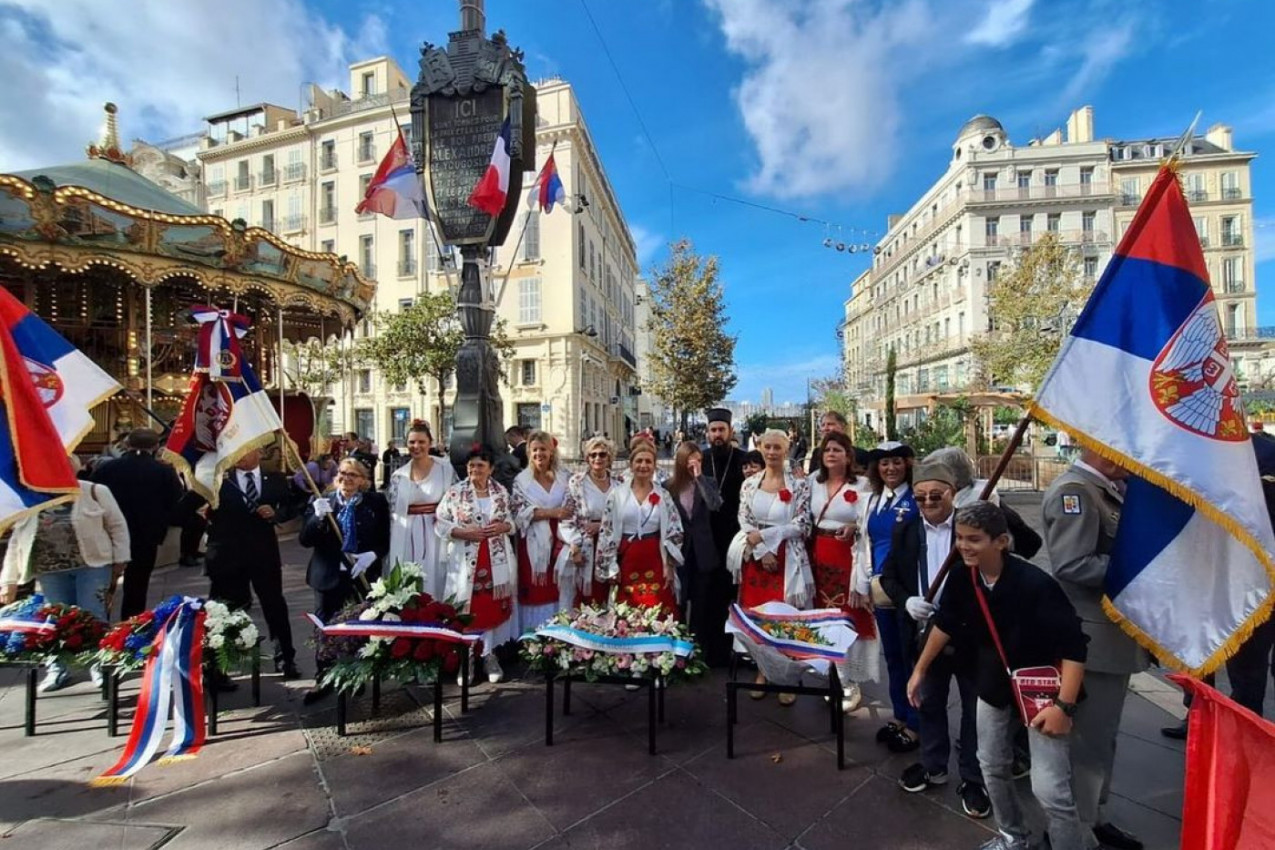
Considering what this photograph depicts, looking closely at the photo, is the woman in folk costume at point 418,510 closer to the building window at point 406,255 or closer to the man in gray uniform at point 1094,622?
the man in gray uniform at point 1094,622

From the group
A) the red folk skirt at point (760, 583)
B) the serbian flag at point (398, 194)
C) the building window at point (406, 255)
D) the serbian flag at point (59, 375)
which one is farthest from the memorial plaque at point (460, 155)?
the building window at point (406, 255)

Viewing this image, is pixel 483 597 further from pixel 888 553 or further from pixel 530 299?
pixel 530 299

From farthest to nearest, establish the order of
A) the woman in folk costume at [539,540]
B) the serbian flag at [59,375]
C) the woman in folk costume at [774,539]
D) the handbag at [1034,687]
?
the woman in folk costume at [539,540] < the woman in folk costume at [774,539] < the serbian flag at [59,375] < the handbag at [1034,687]

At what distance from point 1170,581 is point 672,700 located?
2818 mm

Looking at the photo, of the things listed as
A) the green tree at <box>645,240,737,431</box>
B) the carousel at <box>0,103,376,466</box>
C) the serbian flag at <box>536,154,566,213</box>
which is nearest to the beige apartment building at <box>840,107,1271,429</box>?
the green tree at <box>645,240,737,431</box>

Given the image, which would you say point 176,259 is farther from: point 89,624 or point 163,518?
point 89,624

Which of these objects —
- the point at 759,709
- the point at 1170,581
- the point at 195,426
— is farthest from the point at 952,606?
the point at 195,426

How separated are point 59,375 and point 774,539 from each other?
16.0 feet

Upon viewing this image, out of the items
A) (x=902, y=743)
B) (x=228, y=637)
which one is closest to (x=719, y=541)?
(x=902, y=743)

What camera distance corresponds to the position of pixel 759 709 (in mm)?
3783

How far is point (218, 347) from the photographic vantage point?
4.14 meters

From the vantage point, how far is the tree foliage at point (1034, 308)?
20.1 m

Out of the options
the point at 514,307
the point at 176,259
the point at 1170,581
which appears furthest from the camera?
the point at 514,307

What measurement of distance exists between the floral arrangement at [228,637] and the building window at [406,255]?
31.7m
